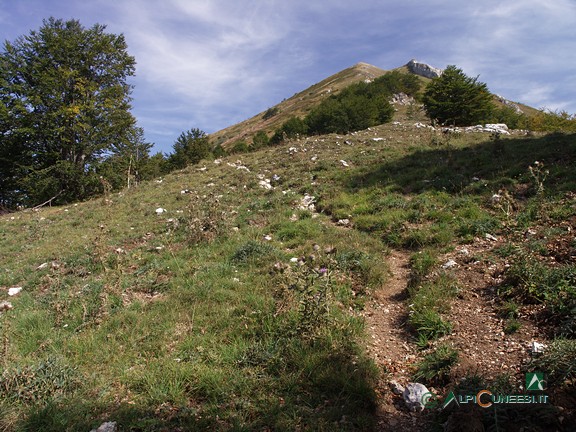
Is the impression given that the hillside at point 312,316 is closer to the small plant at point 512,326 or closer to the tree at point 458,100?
the small plant at point 512,326

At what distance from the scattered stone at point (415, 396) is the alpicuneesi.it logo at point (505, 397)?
0.12 meters

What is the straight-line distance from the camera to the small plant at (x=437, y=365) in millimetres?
3332

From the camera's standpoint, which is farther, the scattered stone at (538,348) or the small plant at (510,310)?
the small plant at (510,310)

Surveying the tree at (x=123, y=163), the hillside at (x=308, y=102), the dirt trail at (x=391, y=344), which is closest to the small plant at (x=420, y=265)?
the dirt trail at (x=391, y=344)

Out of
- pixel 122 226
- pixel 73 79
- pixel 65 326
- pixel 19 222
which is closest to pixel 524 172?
pixel 65 326

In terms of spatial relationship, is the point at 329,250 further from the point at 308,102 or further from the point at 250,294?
the point at 308,102

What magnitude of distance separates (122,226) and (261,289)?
22.9 ft

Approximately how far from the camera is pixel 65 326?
188 inches

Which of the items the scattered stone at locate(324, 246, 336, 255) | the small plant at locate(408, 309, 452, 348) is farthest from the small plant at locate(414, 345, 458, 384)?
the scattered stone at locate(324, 246, 336, 255)

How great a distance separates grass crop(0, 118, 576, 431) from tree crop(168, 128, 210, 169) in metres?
A: 21.0

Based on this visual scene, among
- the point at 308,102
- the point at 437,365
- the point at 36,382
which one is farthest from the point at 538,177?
the point at 308,102

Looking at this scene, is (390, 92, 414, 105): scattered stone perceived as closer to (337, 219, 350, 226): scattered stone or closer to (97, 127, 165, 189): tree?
(97, 127, 165, 189): tree

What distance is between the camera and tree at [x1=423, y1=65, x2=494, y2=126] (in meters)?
26.5

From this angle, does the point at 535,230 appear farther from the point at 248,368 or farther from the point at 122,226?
the point at 122,226
